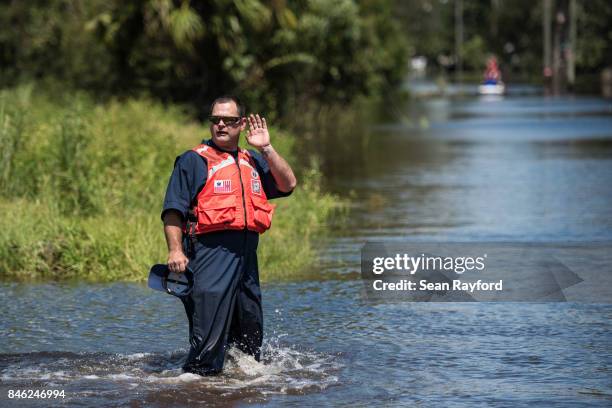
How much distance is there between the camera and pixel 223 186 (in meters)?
7.70

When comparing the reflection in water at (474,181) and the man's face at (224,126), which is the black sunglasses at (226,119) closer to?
the man's face at (224,126)

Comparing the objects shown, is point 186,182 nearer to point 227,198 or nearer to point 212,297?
point 227,198

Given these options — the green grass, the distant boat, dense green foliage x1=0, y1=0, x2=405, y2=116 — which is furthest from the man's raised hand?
the distant boat

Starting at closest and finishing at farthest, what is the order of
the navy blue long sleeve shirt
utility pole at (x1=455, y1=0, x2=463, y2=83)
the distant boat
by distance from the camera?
the navy blue long sleeve shirt < the distant boat < utility pole at (x1=455, y1=0, x2=463, y2=83)

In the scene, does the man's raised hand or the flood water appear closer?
the man's raised hand

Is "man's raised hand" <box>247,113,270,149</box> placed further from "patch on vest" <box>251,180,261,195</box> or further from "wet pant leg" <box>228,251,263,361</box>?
"wet pant leg" <box>228,251,263,361</box>

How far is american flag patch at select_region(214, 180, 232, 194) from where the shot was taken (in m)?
7.70

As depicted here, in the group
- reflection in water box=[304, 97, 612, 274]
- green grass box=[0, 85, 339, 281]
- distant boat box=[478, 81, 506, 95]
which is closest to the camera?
green grass box=[0, 85, 339, 281]

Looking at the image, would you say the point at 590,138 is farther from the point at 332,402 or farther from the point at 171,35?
the point at 332,402

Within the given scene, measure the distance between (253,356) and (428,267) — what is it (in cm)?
449

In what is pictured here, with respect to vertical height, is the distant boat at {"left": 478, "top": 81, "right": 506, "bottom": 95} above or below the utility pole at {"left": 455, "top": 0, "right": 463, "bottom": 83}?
below

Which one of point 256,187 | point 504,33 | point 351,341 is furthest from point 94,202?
point 504,33

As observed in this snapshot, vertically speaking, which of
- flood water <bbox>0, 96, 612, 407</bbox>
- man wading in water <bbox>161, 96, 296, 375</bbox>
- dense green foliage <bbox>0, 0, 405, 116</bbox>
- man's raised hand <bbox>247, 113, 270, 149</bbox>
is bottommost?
flood water <bbox>0, 96, 612, 407</bbox>

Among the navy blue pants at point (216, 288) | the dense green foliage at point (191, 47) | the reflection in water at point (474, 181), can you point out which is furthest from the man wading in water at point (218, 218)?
the dense green foliage at point (191, 47)
